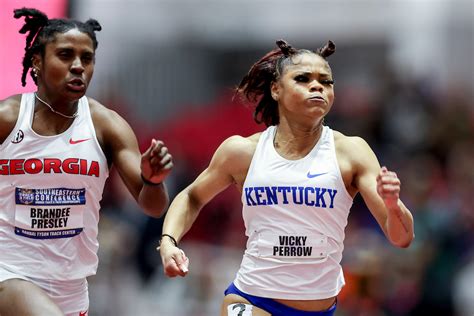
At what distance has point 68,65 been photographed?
724 centimetres

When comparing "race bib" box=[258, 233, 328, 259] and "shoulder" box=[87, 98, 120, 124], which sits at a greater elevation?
"shoulder" box=[87, 98, 120, 124]

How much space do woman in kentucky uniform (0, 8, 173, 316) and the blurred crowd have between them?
5.18 meters

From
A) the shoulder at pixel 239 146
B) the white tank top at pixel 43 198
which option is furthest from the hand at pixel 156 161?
the shoulder at pixel 239 146

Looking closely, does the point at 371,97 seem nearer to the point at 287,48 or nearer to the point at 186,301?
the point at 186,301

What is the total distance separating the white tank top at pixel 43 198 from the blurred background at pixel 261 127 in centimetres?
314

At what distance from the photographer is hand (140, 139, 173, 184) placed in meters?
6.91

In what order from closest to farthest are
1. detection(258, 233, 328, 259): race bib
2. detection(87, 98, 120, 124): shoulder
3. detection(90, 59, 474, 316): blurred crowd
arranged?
detection(258, 233, 328, 259): race bib
detection(87, 98, 120, 124): shoulder
detection(90, 59, 474, 316): blurred crowd

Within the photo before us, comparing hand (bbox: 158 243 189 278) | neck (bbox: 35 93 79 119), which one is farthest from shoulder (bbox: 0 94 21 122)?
hand (bbox: 158 243 189 278)

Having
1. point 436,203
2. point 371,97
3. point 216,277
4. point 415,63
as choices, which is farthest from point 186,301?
point 415,63

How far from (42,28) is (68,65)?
15.9 inches

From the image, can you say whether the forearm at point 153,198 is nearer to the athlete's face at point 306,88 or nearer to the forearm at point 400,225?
the athlete's face at point 306,88

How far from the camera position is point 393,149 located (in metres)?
15.5

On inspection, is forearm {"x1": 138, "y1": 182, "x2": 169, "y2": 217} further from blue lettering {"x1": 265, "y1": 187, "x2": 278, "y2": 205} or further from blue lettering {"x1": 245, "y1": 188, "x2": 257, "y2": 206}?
blue lettering {"x1": 265, "y1": 187, "x2": 278, "y2": 205}

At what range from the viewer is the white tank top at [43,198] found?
716cm
